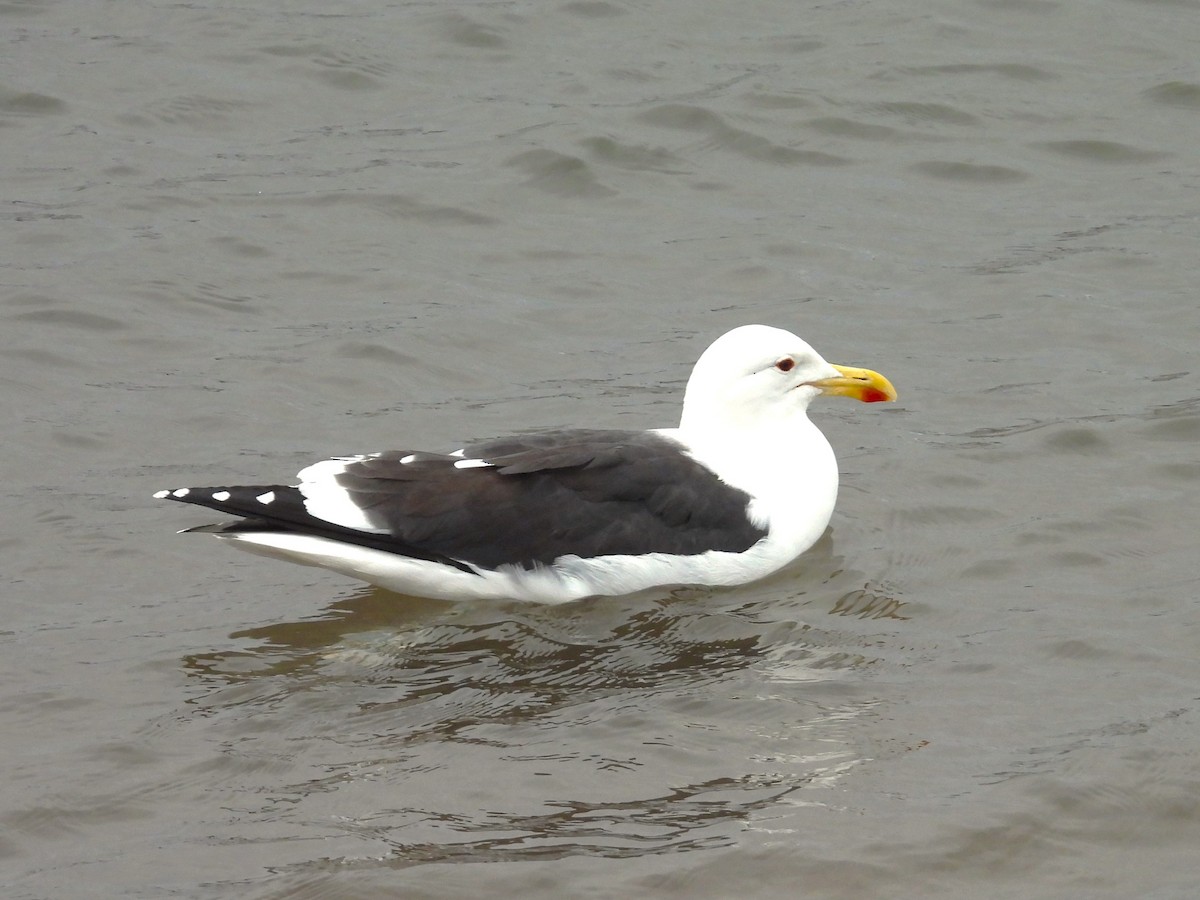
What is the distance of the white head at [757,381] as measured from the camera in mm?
7801

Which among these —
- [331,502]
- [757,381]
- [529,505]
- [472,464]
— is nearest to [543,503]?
[529,505]

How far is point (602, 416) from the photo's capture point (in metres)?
9.05

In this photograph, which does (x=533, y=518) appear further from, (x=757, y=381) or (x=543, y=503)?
(x=757, y=381)

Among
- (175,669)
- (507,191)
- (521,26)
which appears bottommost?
(175,669)

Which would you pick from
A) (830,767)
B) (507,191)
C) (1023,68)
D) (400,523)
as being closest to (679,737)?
(830,767)

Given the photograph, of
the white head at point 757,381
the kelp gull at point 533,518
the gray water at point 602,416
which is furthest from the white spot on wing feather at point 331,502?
the white head at point 757,381

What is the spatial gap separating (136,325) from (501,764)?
16.0ft

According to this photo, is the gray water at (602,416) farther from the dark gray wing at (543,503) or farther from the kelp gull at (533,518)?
the dark gray wing at (543,503)

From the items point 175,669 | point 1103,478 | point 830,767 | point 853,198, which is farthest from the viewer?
point 853,198

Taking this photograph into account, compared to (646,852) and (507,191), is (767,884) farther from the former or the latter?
(507,191)

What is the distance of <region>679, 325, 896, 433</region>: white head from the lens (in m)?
7.80

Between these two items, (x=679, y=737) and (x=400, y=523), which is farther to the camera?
(x=400, y=523)

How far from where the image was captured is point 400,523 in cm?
713

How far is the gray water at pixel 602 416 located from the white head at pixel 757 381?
2.12 feet
